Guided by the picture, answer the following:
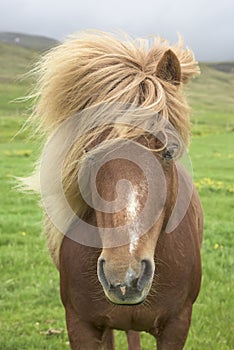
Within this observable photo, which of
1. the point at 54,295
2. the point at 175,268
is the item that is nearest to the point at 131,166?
the point at 175,268

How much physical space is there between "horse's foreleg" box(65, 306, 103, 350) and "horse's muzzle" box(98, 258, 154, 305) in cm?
107

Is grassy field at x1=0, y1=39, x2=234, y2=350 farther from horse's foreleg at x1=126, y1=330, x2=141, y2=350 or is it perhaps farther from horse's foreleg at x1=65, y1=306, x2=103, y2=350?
horse's foreleg at x1=65, y1=306, x2=103, y2=350

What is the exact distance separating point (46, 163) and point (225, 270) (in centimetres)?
456

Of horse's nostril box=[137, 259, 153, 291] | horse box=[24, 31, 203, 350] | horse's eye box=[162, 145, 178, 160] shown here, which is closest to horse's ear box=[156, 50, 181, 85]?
horse box=[24, 31, 203, 350]

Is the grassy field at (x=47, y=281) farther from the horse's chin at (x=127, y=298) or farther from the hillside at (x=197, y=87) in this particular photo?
the hillside at (x=197, y=87)

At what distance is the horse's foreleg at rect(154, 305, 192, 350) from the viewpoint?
11.5ft

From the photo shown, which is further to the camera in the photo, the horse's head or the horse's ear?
the horse's ear

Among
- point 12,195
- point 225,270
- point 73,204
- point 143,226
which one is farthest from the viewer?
point 12,195

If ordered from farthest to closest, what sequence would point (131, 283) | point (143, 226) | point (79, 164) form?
point (79, 164) < point (143, 226) < point (131, 283)

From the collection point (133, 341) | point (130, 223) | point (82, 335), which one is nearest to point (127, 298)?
point (130, 223)

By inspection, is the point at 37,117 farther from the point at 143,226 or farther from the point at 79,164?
the point at 143,226

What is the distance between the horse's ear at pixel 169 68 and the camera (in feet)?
9.53

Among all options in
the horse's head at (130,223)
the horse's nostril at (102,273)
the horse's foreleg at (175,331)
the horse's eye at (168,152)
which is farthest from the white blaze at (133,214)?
the horse's foreleg at (175,331)

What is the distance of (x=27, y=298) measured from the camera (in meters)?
6.42
